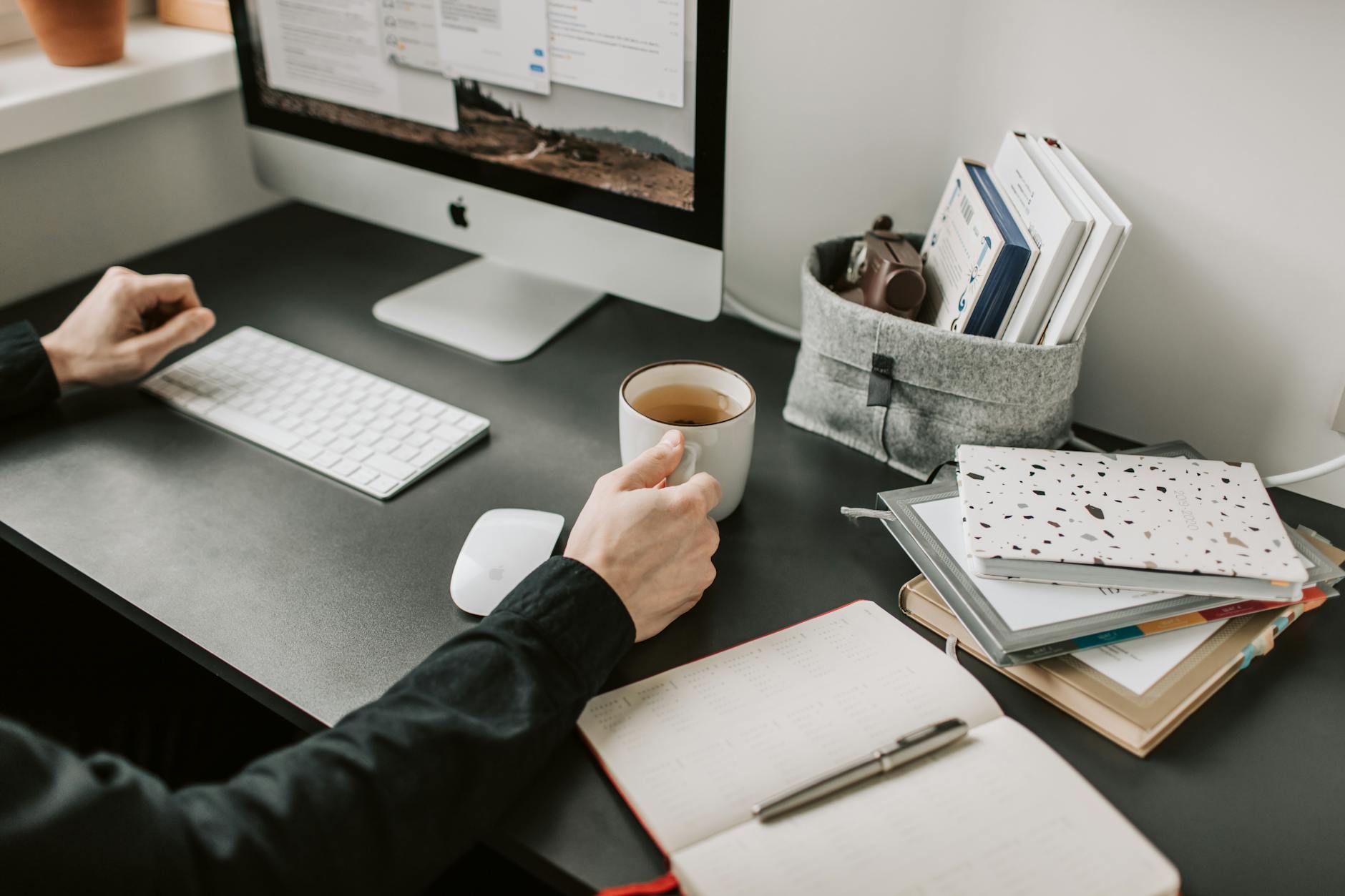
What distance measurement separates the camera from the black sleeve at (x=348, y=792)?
19.6 inches

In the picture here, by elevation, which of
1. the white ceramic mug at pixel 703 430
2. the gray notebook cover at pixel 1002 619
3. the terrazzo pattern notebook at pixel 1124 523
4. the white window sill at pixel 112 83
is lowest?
the gray notebook cover at pixel 1002 619

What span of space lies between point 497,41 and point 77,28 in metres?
0.62

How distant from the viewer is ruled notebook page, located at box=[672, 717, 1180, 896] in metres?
0.51

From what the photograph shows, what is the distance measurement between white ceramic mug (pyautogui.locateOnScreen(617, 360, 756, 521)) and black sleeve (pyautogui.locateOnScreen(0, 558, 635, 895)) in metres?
0.17

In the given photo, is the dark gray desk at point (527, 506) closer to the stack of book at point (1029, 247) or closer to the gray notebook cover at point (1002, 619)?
the gray notebook cover at point (1002, 619)

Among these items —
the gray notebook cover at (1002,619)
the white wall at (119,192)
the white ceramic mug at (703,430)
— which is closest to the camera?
the gray notebook cover at (1002,619)

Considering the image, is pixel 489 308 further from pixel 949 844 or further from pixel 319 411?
pixel 949 844

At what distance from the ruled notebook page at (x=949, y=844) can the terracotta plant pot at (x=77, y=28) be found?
1212 millimetres

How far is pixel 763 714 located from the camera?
0.62 metres

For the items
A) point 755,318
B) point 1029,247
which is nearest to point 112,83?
point 755,318

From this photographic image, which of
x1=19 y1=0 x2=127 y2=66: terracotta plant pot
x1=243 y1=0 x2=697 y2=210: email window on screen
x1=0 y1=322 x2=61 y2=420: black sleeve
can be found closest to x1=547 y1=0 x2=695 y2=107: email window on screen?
x1=243 y1=0 x2=697 y2=210: email window on screen

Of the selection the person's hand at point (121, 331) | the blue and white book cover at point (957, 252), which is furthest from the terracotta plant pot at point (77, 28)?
the blue and white book cover at point (957, 252)

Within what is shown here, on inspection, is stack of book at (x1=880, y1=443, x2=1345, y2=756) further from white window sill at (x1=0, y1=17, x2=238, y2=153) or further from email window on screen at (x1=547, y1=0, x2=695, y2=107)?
white window sill at (x1=0, y1=17, x2=238, y2=153)

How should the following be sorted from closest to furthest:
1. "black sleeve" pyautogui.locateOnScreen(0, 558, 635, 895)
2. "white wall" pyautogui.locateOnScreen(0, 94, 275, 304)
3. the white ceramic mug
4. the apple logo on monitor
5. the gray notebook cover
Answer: "black sleeve" pyautogui.locateOnScreen(0, 558, 635, 895) < the gray notebook cover < the white ceramic mug < the apple logo on monitor < "white wall" pyautogui.locateOnScreen(0, 94, 275, 304)
